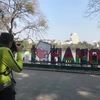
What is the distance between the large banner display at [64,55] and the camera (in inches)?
762

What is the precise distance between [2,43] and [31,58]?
1835 centimetres

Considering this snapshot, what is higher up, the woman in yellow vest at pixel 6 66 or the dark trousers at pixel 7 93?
the woman in yellow vest at pixel 6 66

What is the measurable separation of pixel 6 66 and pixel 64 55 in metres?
16.8

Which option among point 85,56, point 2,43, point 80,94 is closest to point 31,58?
point 85,56

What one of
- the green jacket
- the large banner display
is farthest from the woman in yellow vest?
the large banner display

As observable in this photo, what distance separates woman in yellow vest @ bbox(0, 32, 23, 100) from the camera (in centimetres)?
340

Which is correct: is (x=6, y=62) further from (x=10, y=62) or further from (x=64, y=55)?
(x=64, y=55)

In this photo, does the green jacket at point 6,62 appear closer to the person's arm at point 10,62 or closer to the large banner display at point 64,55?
the person's arm at point 10,62

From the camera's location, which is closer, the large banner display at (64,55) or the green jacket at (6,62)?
the green jacket at (6,62)

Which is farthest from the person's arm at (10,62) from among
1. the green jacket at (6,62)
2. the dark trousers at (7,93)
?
the dark trousers at (7,93)

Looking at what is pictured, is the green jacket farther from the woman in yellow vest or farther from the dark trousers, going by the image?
the dark trousers

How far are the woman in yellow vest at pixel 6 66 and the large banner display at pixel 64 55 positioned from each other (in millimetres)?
15966

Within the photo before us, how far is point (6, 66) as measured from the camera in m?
3.46

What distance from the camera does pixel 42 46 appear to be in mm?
22141
